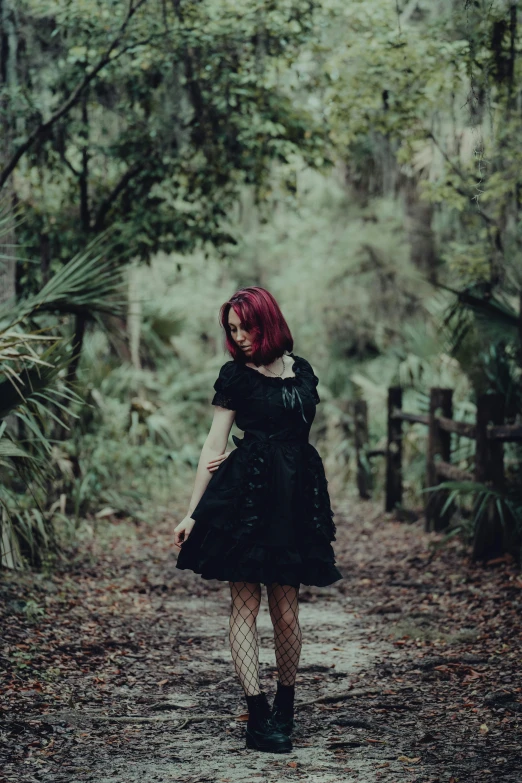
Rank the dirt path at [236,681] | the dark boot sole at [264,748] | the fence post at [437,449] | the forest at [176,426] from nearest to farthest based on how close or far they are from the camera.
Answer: the dirt path at [236,681]
the dark boot sole at [264,748]
the forest at [176,426]
the fence post at [437,449]

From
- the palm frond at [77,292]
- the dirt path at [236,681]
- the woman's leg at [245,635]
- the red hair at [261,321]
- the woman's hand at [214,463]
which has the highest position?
the palm frond at [77,292]

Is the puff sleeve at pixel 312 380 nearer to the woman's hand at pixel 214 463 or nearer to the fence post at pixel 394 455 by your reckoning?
the woman's hand at pixel 214 463

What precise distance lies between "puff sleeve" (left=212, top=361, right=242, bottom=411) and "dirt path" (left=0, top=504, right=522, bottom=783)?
1.37 m

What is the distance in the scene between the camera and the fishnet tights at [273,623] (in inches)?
142

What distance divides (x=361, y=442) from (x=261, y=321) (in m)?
8.48

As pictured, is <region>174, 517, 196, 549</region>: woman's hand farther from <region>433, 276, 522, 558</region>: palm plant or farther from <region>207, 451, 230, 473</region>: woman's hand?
<region>433, 276, 522, 558</region>: palm plant

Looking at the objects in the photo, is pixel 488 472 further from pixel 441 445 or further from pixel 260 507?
pixel 260 507

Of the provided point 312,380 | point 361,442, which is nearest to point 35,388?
point 312,380

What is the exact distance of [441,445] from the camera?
8508 millimetres

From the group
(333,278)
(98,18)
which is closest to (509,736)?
(98,18)

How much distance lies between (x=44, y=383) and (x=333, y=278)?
11054mm

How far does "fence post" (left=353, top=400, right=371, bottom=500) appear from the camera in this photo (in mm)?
11703

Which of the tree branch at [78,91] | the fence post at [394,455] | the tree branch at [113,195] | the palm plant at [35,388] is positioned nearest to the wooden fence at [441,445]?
the fence post at [394,455]

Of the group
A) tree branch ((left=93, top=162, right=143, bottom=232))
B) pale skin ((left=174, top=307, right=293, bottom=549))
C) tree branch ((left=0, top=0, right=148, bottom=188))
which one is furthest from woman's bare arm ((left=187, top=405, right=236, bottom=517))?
tree branch ((left=93, top=162, right=143, bottom=232))
